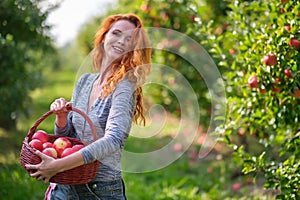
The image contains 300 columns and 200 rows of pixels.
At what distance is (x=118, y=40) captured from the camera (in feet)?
7.95

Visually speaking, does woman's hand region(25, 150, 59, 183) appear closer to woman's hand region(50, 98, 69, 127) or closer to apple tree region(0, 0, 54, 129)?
woman's hand region(50, 98, 69, 127)

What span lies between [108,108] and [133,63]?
0.81ft

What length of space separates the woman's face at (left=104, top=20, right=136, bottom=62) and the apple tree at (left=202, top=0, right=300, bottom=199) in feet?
2.80

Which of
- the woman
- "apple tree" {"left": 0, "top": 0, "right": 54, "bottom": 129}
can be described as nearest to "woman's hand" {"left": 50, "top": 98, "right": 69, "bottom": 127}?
the woman

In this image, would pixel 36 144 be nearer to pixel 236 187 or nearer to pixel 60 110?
pixel 60 110

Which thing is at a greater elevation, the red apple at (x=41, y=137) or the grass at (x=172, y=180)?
the red apple at (x=41, y=137)

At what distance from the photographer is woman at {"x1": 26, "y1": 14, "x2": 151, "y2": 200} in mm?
2090

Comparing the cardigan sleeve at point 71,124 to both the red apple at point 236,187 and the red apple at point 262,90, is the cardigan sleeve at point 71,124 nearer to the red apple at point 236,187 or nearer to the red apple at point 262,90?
the red apple at point 262,90

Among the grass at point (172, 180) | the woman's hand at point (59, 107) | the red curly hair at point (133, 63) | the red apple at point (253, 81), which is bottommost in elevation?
the grass at point (172, 180)

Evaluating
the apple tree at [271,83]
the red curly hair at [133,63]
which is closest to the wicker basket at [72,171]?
the red curly hair at [133,63]

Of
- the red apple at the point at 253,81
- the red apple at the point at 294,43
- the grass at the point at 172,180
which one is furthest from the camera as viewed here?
the grass at the point at 172,180

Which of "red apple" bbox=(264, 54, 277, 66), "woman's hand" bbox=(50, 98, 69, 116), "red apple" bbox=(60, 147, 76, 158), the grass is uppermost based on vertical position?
"red apple" bbox=(264, 54, 277, 66)

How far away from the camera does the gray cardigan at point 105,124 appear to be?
2107 millimetres

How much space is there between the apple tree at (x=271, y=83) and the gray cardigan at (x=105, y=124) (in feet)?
3.18
